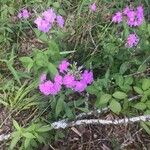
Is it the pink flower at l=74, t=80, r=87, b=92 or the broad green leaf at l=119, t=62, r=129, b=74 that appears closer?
the pink flower at l=74, t=80, r=87, b=92

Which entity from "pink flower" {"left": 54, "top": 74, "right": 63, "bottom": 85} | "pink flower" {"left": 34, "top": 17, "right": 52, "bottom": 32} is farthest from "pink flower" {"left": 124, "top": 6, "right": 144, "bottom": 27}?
"pink flower" {"left": 54, "top": 74, "right": 63, "bottom": 85}

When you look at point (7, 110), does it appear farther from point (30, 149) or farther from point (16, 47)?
point (16, 47)

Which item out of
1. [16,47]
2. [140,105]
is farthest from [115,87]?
[16,47]

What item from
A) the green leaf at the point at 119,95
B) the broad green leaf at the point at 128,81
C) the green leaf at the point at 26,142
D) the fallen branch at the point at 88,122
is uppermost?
the broad green leaf at the point at 128,81

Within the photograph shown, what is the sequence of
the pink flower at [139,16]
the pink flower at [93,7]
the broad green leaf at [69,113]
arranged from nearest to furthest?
the broad green leaf at [69,113], the pink flower at [139,16], the pink flower at [93,7]

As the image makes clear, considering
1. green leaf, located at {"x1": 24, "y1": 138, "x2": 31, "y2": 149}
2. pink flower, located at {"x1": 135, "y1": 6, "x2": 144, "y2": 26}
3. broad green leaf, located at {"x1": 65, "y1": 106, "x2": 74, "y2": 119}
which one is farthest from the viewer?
pink flower, located at {"x1": 135, "y1": 6, "x2": 144, "y2": 26}

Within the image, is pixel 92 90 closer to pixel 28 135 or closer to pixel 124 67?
pixel 124 67

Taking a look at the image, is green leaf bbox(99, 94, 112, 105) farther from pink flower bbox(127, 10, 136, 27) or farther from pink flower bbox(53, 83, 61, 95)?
pink flower bbox(127, 10, 136, 27)

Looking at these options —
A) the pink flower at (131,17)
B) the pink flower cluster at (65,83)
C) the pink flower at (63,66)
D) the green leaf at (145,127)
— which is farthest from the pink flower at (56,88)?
the pink flower at (131,17)

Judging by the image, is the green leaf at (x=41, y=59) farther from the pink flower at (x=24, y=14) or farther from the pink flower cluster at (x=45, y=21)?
the pink flower at (x=24, y=14)

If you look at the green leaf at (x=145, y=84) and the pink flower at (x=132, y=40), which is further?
the pink flower at (x=132, y=40)
